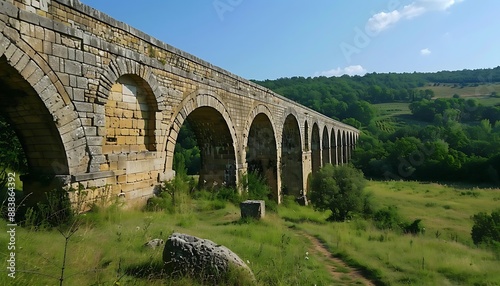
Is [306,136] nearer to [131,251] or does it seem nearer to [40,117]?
[40,117]

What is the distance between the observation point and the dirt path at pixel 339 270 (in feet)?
17.1

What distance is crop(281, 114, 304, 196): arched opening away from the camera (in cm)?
1911

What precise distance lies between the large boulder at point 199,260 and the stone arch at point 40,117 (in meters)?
2.41

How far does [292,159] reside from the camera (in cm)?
1928

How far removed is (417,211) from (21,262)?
2193 cm

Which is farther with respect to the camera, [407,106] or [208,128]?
[407,106]

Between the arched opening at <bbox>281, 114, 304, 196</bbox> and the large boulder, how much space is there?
15.5 metres

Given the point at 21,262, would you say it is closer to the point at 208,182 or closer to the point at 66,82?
the point at 66,82

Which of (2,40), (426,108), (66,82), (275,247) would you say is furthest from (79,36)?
(426,108)

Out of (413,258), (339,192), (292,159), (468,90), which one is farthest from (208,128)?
(468,90)

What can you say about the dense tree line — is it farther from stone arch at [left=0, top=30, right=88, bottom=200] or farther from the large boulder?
stone arch at [left=0, top=30, right=88, bottom=200]

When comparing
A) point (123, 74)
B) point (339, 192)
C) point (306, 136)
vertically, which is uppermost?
point (123, 74)

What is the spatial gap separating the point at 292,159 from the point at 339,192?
14.6 ft

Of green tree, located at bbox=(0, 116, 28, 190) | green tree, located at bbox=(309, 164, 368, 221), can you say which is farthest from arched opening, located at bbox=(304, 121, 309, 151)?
green tree, located at bbox=(0, 116, 28, 190)
